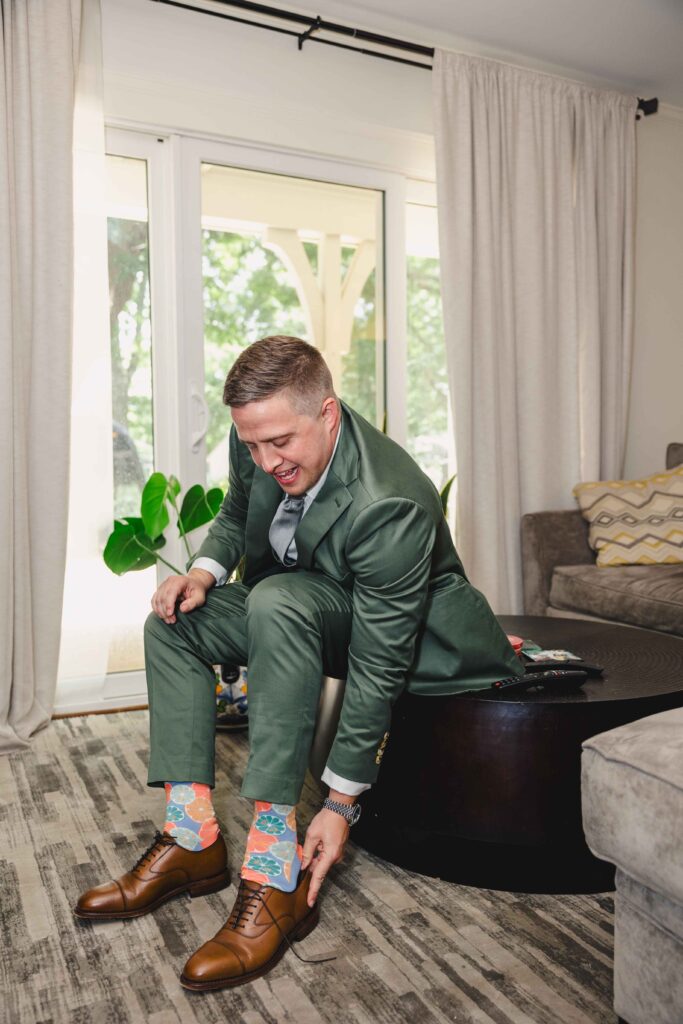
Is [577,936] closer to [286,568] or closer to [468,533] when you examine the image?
[286,568]

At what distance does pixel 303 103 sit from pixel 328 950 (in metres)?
2.80

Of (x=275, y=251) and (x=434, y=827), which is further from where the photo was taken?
(x=275, y=251)

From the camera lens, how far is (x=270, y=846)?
152 centimetres

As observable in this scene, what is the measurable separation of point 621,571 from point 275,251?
1783mm

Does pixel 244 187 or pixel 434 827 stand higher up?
pixel 244 187

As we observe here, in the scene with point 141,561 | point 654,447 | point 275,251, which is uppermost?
point 275,251

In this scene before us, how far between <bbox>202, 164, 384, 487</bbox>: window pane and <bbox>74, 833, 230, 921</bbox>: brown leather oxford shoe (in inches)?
72.7

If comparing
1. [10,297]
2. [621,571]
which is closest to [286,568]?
[10,297]

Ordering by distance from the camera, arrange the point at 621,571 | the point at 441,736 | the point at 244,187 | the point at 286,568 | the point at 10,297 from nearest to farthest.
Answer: the point at 441,736 < the point at 286,568 < the point at 10,297 < the point at 621,571 < the point at 244,187

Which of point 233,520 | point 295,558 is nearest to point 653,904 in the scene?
point 295,558

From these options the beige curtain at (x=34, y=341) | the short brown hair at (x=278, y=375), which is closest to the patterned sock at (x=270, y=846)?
the short brown hair at (x=278, y=375)

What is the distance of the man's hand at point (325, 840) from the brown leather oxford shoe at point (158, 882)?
0.28 m

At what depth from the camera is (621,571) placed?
10.3 feet

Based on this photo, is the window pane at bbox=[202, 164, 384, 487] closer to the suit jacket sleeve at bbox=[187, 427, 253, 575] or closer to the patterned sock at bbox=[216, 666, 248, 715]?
the patterned sock at bbox=[216, 666, 248, 715]
